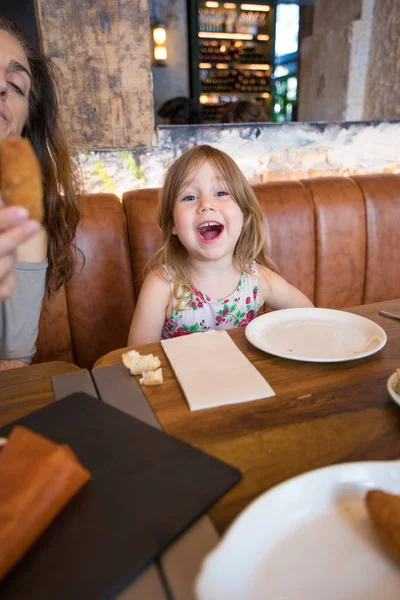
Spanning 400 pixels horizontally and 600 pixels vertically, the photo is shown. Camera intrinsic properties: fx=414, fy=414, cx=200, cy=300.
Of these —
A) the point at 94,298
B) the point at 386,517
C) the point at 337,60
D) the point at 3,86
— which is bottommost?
the point at 94,298

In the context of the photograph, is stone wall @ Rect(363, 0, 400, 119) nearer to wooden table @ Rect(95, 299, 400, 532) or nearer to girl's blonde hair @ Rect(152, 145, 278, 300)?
girl's blonde hair @ Rect(152, 145, 278, 300)

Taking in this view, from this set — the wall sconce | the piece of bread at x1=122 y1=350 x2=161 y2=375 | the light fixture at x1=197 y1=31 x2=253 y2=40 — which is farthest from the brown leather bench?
the light fixture at x1=197 y1=31 x2=253 y2=40

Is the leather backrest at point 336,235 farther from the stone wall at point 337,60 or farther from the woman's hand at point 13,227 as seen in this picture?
the stone wall at point 337,60

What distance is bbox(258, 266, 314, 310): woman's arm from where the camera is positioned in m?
1.67

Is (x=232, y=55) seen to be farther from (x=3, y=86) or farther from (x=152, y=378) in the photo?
(x=152, y=378)

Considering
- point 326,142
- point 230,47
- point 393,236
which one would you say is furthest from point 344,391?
point 230,47

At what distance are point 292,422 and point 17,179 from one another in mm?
626

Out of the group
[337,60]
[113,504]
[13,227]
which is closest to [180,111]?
[337,60]

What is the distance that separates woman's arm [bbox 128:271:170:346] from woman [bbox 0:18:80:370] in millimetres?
355

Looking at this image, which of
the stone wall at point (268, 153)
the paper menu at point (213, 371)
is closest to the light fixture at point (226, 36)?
the stone wall at point (268, 153)

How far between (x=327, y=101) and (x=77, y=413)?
437 cm

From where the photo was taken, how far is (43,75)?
1486 millimetres

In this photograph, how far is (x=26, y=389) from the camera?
0.90 meters

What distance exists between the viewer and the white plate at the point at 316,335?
993 mm
